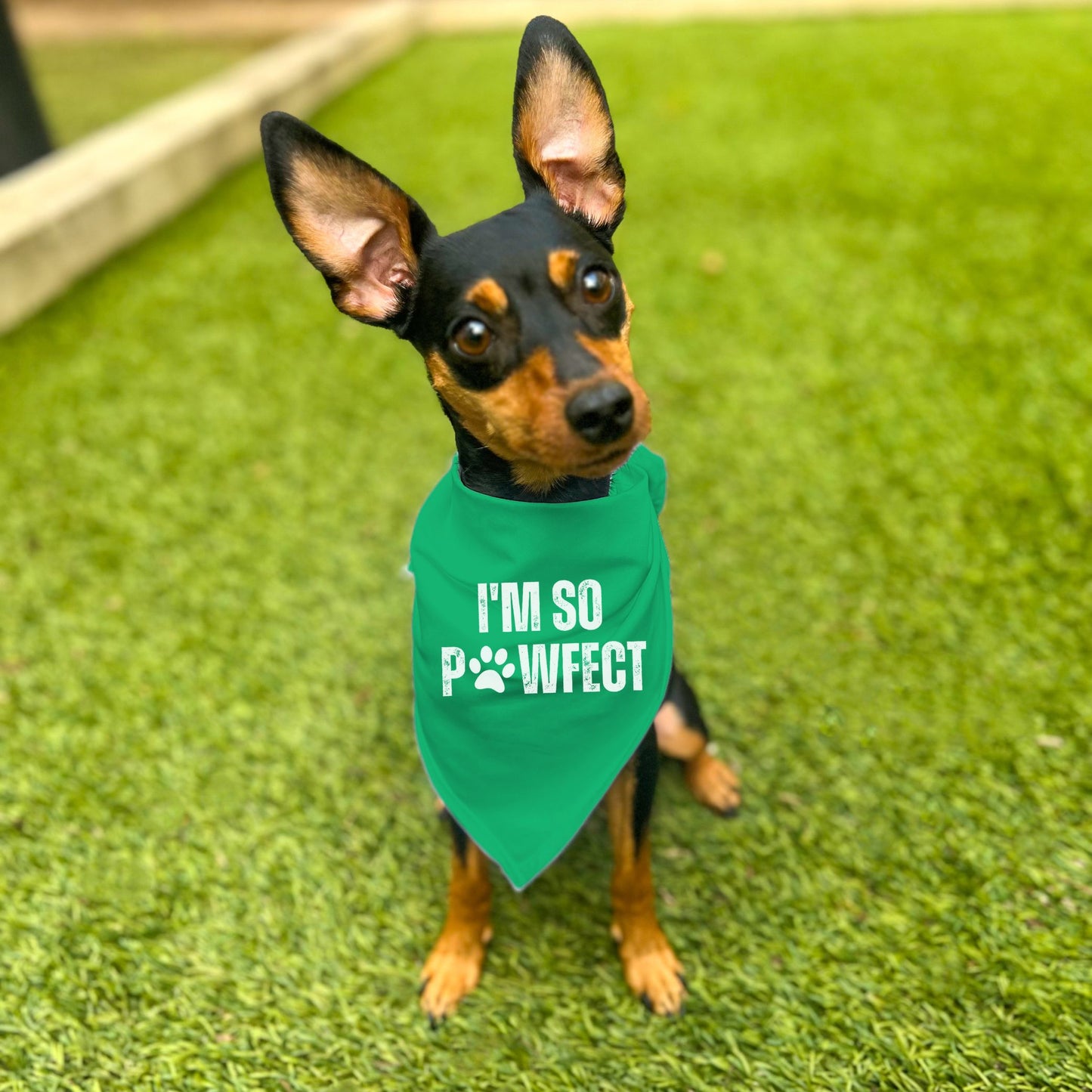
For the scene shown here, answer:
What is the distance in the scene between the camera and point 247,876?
2525mm

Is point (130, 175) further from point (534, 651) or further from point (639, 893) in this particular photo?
point (639, 893)

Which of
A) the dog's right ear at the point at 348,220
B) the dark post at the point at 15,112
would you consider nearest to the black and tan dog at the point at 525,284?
the dog's right ear at the point at 348,220

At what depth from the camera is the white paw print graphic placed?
6.33 ft

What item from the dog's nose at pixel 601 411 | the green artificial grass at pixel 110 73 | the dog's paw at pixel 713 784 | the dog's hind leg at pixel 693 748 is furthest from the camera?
the green artificial grass at pixel 110 73

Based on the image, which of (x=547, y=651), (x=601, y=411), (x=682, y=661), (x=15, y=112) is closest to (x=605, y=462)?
(x=601, y=411)

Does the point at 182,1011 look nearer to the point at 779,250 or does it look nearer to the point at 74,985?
the point at 74,985

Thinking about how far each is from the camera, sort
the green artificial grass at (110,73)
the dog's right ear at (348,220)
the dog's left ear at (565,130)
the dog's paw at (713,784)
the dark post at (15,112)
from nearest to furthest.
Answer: the dog's right ear at (348,220) → the dog's left ear at (565,130) → the dog's paw at (713,784) → the dark post at (15,112) → the green artificial grass at (110,73)

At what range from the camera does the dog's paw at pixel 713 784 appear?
261 cm

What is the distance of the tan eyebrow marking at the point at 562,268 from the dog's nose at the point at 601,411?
0.29 metres

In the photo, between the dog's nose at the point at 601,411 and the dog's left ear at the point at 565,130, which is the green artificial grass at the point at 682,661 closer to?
the dog's nose at the point at 601,411

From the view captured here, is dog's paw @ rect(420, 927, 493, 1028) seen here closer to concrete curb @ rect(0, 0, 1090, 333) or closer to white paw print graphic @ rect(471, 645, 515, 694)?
white paw print graphic @ rect(471, 645, 515, 694)

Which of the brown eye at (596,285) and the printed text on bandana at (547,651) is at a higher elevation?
the brown eye at (596,285)

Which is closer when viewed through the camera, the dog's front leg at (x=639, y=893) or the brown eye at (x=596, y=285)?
the brown eye at (x=596, y=285)

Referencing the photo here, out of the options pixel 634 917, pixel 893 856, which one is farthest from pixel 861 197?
pixel 634 917
